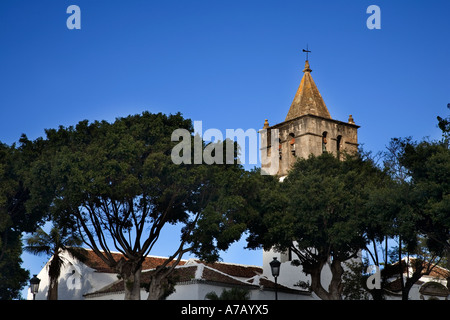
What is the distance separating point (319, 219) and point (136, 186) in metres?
10.4

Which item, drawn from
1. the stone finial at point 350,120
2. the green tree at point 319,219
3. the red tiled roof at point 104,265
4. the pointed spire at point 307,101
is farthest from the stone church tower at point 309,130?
the green tree at point 319,219

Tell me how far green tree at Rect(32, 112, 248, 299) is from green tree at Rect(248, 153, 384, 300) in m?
2.84

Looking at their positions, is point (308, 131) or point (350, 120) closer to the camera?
point (308, 131)

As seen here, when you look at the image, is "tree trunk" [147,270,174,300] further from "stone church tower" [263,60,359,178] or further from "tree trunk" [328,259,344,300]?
"stone church tower" [263,60,359,178]

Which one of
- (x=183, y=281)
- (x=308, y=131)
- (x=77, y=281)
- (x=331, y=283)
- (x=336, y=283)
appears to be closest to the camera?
(x=336, y=283)

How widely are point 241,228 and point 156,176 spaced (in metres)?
4.40

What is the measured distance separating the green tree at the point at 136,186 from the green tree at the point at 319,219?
2836 millimetres

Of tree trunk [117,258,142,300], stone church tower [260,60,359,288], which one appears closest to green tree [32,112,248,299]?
tree trunk [117,258,142,300]

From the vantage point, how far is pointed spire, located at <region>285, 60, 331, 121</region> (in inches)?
1855

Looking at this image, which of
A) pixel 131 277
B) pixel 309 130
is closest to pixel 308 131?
pixel 309 130

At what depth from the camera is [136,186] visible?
26.8 meters

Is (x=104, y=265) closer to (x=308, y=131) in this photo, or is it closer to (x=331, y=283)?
(x=331, y=283)

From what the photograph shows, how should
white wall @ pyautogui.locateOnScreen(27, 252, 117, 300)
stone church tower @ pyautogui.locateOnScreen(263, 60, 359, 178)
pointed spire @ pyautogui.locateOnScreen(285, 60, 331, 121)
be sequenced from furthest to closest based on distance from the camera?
1. pointed spire @ pyautogui.locateOnScreen(285, 60, 331, 121)
2. stone church tower @ pyautogui.locateOnScreen(263, 60, 359, 178)
3. white wall @ pyautogui.locateOnScreen(27, 252, 117, 300)
